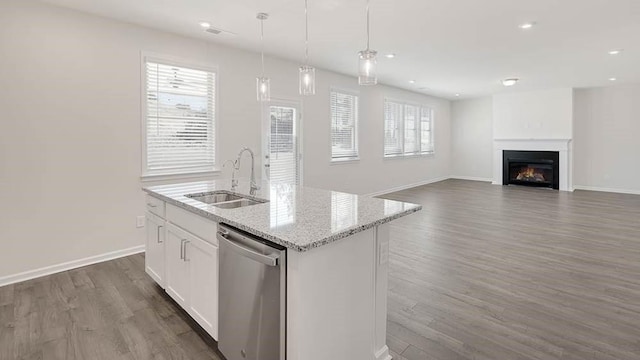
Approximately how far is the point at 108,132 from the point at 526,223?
607 cm

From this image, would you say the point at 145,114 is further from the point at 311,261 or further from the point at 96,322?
the point at 311,261

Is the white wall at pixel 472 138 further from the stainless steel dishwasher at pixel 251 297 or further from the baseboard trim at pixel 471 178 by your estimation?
the stainless steel dishwasher at pixel 251 297

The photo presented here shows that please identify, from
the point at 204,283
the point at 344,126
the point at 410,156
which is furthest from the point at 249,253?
the point at 410,156

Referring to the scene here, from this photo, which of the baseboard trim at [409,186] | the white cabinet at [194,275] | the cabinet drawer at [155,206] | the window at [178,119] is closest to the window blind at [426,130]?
the baseboard trim at [409,186]

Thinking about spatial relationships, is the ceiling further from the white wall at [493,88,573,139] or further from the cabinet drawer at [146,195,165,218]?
the white wall at [493,88,573,139]

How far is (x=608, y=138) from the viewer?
28.1 ft

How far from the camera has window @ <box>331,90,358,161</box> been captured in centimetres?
686

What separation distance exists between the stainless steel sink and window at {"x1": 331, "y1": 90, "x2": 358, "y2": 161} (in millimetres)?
4007

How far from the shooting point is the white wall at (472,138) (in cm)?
1058

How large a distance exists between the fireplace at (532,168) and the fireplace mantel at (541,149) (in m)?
0.09

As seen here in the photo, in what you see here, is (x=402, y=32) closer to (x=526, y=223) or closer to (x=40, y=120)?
(x=526, y=223)

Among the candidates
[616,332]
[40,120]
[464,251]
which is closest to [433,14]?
[464,251]

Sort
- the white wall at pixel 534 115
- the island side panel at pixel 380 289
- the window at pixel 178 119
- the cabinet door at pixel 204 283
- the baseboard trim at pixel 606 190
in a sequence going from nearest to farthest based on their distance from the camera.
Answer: the island side panel at pixel 380 289 < the cabinet door at pixel 204 283 < the window at pixel 178 119 < the baseboard trim at pixel 606 190 < the white wall at pixel 534 115

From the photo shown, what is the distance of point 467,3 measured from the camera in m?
3.47
